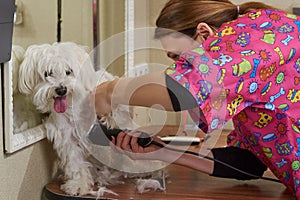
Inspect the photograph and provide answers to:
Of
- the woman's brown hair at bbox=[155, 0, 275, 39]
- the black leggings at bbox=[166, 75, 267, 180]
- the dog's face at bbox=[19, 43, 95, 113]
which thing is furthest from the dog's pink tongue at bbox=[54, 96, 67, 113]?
the black leggings at bbox=[166, 75, 267, 180]

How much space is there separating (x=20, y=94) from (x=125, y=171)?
336 millimetres

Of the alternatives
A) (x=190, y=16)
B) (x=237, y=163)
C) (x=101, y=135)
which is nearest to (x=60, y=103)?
(x=101, y=135)

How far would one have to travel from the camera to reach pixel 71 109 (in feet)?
3.67

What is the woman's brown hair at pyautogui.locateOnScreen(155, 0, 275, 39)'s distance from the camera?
1075 mm

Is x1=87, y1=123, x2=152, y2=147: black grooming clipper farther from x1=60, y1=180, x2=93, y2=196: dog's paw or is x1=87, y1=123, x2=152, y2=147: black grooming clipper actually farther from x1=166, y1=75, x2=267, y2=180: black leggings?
x1=166, y1=75, x2=267, y2=180: black leggings

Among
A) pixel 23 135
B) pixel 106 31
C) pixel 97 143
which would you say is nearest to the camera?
pixel 23 135

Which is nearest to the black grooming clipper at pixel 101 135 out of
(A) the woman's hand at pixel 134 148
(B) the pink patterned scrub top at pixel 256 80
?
(A) the woman's hand at pixel 134 148

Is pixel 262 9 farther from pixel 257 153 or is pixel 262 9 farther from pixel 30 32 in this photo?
pixel 30 32

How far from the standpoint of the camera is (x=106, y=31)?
1.71 metres

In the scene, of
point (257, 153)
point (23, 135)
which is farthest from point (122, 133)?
point (257, 153)

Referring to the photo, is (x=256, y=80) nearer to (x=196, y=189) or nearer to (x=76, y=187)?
(x=196, y=189)

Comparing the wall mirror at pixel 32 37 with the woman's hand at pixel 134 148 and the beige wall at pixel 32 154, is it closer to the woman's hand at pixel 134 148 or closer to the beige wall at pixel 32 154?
the beige wall at pixel 32 154

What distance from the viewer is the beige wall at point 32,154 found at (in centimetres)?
100

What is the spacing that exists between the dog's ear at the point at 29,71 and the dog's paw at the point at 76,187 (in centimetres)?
23
